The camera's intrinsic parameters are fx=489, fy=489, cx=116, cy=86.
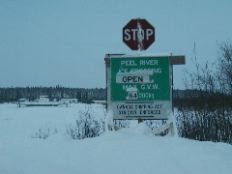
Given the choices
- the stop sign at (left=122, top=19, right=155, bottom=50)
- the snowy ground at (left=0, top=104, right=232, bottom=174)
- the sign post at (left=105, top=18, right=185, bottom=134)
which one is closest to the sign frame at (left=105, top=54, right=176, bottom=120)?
the sign post at (left=105, top=18, right=185, bottom=134)

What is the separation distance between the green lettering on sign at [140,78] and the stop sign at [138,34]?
0.69 metres

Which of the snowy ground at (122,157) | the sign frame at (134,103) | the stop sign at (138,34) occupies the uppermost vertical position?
the stop sign at (138,34)

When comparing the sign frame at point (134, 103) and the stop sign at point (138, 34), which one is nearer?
the sign frame at point (134, 103)

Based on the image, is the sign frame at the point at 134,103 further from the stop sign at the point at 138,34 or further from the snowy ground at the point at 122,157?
the snowy ground at the point at 122,157

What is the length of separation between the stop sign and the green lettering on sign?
0.69 metres

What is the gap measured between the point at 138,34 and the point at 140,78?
127 cm

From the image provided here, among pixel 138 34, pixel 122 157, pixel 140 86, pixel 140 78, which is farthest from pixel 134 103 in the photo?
pixel 122 157

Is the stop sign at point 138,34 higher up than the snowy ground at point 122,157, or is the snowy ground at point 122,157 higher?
the stop sign at point 138,34

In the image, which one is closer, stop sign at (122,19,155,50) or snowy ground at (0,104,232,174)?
snowy ground at (0,104,232,174)

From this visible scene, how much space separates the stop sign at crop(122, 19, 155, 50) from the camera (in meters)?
11.8

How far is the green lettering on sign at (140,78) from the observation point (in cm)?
1119

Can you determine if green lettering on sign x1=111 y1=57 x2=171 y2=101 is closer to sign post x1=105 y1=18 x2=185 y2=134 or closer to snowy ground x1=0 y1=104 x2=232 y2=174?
sign post x1=105 y1=18 x2=185 y2=134

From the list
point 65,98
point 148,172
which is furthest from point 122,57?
point 65,98

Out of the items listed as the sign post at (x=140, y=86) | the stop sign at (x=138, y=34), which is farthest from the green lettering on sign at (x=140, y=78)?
the stop sign at (x=138, y=34)
